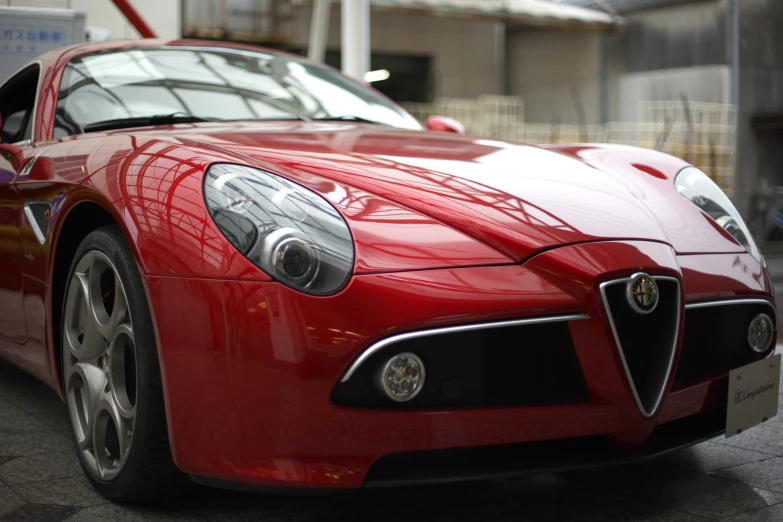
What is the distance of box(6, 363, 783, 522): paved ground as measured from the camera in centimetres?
225

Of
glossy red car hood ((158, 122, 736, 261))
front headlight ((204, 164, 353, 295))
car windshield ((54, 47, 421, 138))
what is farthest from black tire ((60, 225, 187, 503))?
car windshield ((54, 47, 421, 138))

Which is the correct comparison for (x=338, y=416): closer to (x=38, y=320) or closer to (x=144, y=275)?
(x=144, y=275)

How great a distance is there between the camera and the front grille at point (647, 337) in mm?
2055

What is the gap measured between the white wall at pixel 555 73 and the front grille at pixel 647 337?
15.1 metres

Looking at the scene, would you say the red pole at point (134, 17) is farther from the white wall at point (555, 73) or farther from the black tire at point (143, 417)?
the white wall at point (555, 73)

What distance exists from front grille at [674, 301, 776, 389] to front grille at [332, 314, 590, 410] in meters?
0.33

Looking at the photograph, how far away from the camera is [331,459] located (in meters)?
1.95

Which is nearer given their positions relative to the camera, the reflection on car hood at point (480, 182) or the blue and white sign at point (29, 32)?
the reflection on car hood at point (480, 182)

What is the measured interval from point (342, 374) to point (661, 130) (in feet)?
41.2

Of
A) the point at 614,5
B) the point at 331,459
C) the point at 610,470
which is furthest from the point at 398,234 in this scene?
the point at 614,5

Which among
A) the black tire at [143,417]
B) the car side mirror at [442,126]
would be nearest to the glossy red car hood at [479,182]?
the black tire at [143,417]

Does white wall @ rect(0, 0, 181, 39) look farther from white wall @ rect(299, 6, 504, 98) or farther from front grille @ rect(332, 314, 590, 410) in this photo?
front grille @ rect(332, 314, 590, 410)

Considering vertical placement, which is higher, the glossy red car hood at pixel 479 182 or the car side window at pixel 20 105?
the car side window at pixel 20 105

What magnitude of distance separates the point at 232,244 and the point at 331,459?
1.52 feet
